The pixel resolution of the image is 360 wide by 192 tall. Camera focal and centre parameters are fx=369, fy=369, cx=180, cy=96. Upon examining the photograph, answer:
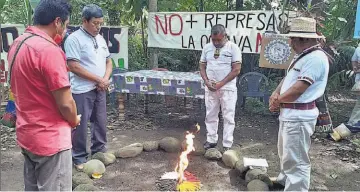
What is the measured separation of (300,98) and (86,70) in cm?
234

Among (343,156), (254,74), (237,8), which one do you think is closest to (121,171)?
(343,156)

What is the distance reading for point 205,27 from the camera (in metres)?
7.52

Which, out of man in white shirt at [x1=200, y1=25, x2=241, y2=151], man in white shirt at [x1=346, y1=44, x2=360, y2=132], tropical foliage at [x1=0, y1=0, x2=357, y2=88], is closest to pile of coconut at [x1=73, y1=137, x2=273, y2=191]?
man in white shirt at [x1=200, y1=25, x2=241, y2=151]

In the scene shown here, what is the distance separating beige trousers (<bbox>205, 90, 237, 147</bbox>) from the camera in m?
4.90

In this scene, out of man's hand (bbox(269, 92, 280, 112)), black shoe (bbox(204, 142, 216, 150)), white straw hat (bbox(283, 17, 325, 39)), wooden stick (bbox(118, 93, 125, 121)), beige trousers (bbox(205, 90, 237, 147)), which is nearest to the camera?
white straw hat (bbox(283, 17, 325, 39))

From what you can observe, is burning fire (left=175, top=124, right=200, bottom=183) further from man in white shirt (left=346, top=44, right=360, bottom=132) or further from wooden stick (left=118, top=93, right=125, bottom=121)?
man in white shirt (left=346, top=44, right=360, bottom=132)

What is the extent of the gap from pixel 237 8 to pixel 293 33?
582cm

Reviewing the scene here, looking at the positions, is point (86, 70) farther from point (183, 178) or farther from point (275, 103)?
point (275, 103)

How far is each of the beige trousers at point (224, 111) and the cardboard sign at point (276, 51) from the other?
1.94 m

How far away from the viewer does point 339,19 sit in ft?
22.1

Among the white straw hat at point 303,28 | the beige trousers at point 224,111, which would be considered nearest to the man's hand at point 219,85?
the beige trousers at point 224,111

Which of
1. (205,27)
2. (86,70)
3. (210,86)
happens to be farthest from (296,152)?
(205,27)

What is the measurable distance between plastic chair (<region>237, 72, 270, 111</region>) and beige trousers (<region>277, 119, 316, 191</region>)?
376 centimetres

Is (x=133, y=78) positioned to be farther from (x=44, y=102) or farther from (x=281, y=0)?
(x=44, y=102)
